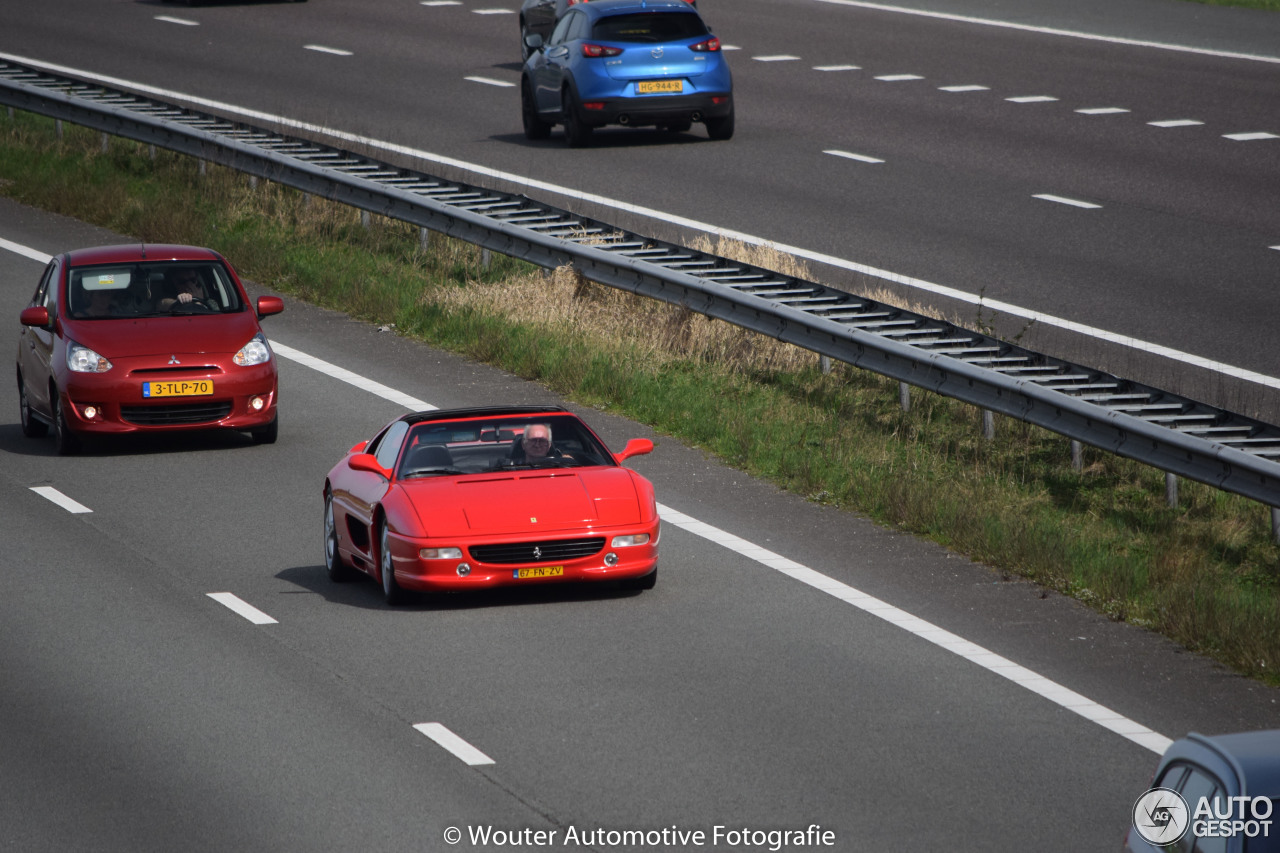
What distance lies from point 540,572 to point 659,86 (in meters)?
17.7

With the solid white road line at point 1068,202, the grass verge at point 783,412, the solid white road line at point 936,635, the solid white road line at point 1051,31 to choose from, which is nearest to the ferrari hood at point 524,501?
the solid white road line at point 936,635

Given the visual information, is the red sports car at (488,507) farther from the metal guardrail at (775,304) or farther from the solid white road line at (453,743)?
the metal guardrail at (775,304)

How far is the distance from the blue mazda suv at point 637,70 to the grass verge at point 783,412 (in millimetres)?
4567

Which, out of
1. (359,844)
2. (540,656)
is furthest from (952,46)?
(359,844)

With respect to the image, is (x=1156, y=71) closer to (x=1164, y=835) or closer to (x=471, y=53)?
(x=471, y=53)

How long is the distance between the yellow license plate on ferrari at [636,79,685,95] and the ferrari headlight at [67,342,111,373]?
13084 mm

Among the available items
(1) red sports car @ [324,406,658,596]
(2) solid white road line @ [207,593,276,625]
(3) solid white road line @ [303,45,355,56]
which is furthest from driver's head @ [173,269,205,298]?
(3) solid white road line @ [303,45,355,56]

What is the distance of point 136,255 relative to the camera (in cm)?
1744

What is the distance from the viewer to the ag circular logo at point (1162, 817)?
4930mm

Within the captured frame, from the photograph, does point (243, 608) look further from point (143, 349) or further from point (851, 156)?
point (851, 156)

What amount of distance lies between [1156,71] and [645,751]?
27867mm

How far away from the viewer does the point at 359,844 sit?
24.5 ft

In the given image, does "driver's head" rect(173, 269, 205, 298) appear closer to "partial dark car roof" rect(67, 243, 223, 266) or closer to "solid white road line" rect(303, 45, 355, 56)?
"partial dark car roof" rect(67, 243, 223, 266)

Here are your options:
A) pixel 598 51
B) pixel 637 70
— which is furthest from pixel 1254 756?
pixel 598 51
